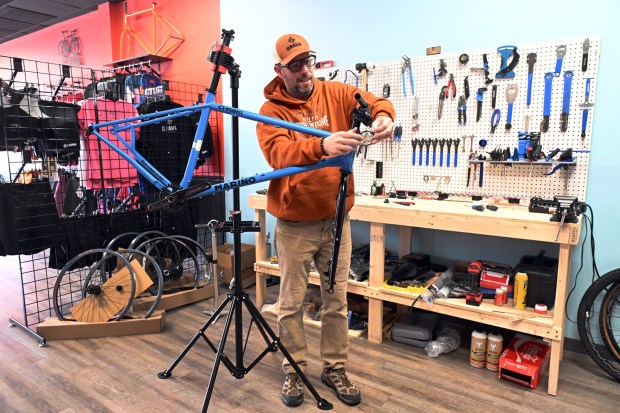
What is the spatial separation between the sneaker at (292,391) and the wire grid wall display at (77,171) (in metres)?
2.02

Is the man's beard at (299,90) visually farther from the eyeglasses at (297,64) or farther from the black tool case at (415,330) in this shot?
the black tool case at (415,330)

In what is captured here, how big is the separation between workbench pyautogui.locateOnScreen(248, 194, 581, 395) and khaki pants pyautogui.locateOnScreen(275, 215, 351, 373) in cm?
53

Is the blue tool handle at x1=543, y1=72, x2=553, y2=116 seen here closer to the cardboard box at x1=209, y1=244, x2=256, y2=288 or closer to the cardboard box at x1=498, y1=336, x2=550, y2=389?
the cardboard box at x1=498, y1=336, x2=550, y2=389

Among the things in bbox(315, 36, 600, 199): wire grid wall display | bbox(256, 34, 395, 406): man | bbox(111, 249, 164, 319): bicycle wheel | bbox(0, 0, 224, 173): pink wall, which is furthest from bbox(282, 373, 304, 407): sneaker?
bbox(0, 0, 224, 173): pink wall

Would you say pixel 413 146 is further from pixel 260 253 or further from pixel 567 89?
pixel 260 253

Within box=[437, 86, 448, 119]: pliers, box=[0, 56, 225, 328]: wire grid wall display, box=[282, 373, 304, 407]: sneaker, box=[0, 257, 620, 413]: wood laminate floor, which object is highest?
box=[437, 86, 448, 119]: pliers

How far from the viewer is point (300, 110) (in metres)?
1.90

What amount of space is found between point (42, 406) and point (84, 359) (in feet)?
1.51

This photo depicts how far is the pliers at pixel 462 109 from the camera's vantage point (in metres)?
2.74

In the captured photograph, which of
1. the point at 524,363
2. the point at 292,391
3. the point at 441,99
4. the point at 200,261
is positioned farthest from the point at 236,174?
the point at 200,261

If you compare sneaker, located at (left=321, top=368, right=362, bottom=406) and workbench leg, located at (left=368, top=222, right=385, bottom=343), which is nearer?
sneaker, located at (left=321, top=368, right=362, bottom=406)

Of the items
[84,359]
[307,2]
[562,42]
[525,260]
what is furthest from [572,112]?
[84,359]

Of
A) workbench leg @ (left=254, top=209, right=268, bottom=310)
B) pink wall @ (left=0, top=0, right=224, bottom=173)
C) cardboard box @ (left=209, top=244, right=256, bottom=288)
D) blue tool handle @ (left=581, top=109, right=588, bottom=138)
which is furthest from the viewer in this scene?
pink wall @ (left=0, top=0, right=224, bottom=173)

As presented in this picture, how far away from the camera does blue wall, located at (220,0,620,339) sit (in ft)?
7.64
